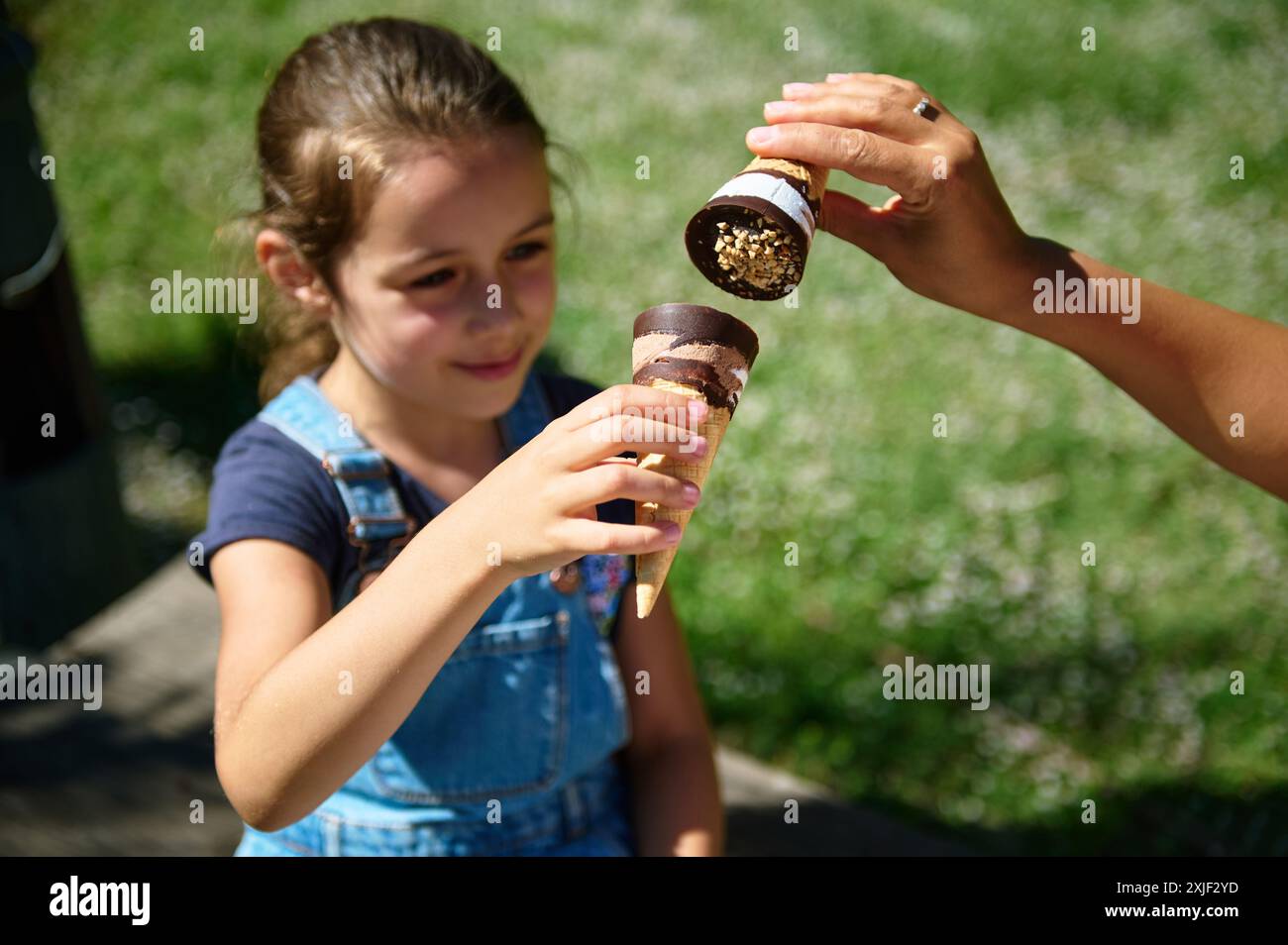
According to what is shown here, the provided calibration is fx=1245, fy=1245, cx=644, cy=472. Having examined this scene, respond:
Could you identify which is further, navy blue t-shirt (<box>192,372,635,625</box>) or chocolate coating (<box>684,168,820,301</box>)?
navy blue t-shirt (<box>192,372,635,625</box>)

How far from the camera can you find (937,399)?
16.3 ft

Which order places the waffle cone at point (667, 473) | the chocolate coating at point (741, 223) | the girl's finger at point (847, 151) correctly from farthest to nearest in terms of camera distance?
1. the girl's finger at point (847, 151)
2. the chocolate coating at point (741, 223)
3. the waffle cone at point (667, 473)

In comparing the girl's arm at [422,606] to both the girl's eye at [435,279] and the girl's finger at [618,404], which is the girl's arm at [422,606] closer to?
the girl's finger at [618,404]

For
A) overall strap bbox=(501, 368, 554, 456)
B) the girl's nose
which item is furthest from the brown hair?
overall strap bbox=(501, 368, 554, 456)

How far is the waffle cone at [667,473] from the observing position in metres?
1.48

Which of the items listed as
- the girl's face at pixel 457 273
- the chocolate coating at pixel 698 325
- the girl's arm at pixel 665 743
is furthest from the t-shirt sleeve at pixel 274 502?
the chocolate coating at pixel 698 325

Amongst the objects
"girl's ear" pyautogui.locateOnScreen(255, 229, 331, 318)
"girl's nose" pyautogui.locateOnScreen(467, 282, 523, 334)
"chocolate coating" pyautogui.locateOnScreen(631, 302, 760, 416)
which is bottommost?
"chocolate coating" pyautogui.locateOnScreen(631, 302, 760, 416)

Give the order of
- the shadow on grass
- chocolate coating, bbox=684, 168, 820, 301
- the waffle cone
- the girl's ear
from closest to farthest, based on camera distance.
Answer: the waffle cone, chocolate coating, bbox=684, 168, 820, 301, the girl's ear, the shadow on grass

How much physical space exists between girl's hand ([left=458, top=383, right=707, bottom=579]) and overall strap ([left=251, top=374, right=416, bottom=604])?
0.66m

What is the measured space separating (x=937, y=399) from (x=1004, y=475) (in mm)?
515

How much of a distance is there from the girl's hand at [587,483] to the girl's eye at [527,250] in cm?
73

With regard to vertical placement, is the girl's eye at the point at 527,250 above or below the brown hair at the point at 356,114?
below

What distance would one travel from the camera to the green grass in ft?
11.7

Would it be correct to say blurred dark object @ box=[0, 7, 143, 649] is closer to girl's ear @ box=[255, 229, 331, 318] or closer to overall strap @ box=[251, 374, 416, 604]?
girl's ear @ box=[255, 229, 331, 318]
